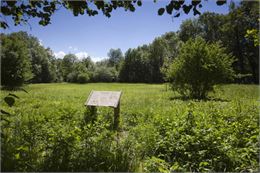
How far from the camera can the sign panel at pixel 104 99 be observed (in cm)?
863

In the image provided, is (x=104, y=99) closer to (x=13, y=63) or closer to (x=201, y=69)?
(x=201, y=69)

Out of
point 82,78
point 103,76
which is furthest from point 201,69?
point 103,76

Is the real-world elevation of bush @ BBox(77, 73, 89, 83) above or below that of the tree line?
below

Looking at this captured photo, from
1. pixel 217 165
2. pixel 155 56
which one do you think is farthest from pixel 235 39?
pixel 217 165

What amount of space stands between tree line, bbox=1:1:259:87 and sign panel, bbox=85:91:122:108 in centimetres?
1905

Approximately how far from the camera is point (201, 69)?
17797 millimetres

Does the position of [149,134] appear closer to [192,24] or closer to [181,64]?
[181,64]

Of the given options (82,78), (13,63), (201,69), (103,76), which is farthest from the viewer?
(103,76)

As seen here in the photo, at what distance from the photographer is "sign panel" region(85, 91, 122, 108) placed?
8.63 metres

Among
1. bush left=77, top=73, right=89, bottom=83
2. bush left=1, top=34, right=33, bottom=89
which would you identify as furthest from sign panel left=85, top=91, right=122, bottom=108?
bush left=77, top=73, right=89, bottom=83

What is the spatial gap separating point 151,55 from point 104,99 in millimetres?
65100

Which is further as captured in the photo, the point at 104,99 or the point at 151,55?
the point at 151,55

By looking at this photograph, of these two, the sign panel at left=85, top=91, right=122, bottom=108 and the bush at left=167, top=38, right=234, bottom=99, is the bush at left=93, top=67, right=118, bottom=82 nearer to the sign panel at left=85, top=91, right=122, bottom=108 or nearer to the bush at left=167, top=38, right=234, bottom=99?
the bush at left=167, top=38, right=234, bottom=99

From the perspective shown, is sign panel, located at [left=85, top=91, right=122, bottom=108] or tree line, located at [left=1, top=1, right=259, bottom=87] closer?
sign panel, located at [left=85, top=91, right=122, bottom=108]
